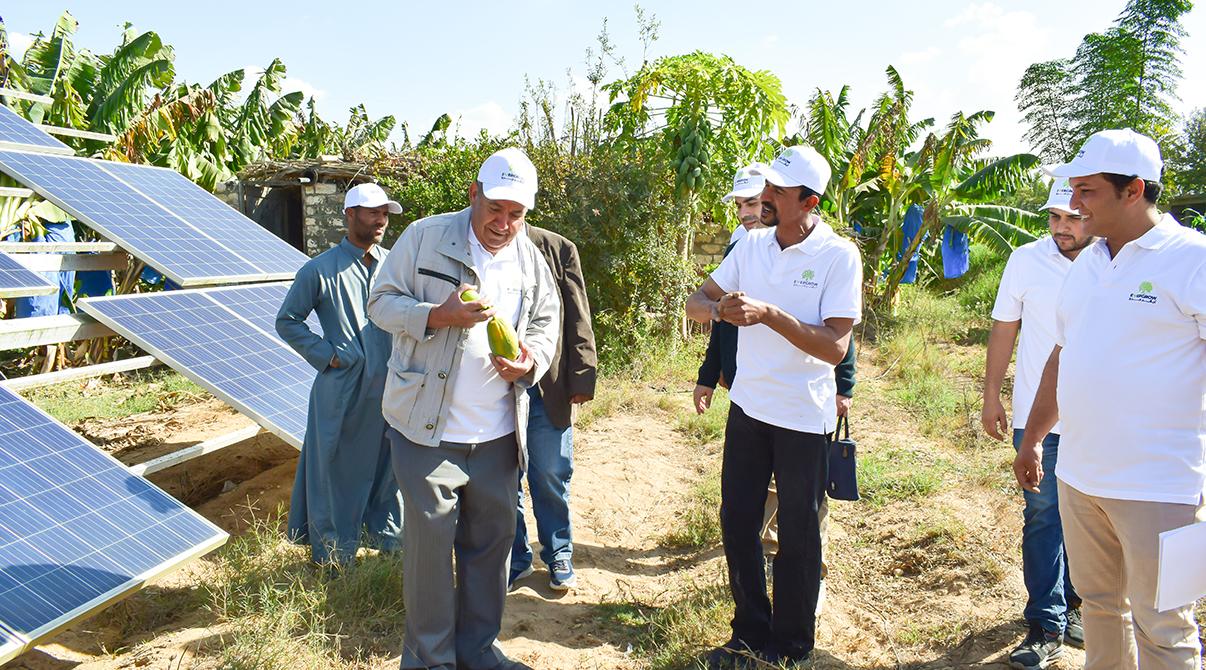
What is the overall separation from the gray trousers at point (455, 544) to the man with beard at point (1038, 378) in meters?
2.29

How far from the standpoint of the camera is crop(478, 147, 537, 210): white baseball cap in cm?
310

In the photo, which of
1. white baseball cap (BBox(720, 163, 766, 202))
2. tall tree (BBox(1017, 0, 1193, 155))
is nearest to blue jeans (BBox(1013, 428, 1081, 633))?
white baseball cap (BBox(720, 163, 766, 202))

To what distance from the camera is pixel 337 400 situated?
459 cm

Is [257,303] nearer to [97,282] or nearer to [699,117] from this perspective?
[97,282]

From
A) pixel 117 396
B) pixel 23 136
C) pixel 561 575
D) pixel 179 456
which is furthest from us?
pixel 117 396

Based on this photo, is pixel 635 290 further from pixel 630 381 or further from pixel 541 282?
pixel 541 282

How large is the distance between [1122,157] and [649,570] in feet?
10.9

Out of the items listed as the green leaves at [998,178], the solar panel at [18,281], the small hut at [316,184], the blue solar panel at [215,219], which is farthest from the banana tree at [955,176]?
the solar panel at [18,281]

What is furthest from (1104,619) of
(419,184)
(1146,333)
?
(419,184)

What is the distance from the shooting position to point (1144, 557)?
2658 mm

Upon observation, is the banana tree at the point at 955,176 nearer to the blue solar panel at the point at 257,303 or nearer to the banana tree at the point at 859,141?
the banana tree at the point at 859,141

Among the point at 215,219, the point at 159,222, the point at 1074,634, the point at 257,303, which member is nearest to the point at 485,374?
the point at 1074,634

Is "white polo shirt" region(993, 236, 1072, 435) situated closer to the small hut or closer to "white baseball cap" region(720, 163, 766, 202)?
"white baseball cap" region(720, 163, 766, 202)

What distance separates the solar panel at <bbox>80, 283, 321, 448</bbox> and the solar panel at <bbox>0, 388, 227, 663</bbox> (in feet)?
2.27
